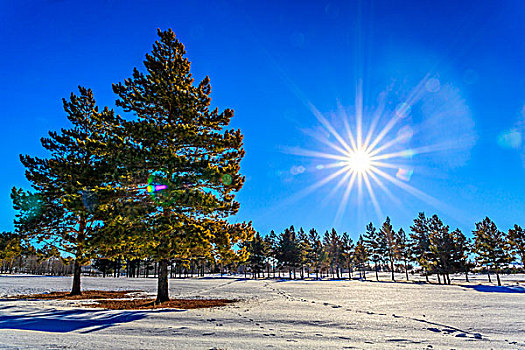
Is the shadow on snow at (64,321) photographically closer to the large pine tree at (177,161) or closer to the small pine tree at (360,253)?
the large pine tree at (177,161)

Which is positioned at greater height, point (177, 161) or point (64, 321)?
point (177, 161)

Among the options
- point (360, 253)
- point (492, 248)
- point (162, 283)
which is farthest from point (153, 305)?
point (360, 253)

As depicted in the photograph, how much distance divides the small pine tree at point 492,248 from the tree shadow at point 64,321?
54.8 metres

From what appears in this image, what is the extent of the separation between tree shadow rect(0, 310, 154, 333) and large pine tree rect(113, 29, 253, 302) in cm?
383

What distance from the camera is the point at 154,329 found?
20.6 feet

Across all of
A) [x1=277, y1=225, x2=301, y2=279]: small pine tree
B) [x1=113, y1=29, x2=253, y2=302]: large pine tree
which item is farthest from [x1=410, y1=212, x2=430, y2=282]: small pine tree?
[x1=113, y1=29, x2=253, y2=302]: large pine tree

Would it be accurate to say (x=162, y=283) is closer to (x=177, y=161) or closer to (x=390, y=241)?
(x=177, y=161)

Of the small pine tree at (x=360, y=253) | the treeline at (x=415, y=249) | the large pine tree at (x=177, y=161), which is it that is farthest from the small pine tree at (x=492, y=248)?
the large pine tree at (x=177, y=161)

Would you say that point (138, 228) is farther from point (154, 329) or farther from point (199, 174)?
point (154, 329)

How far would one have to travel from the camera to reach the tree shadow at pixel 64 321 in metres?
6.41

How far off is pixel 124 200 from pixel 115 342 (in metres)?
8.57

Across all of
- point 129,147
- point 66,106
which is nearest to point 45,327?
point 129,147

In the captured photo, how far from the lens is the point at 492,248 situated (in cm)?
4469

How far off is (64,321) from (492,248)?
2229 inches
